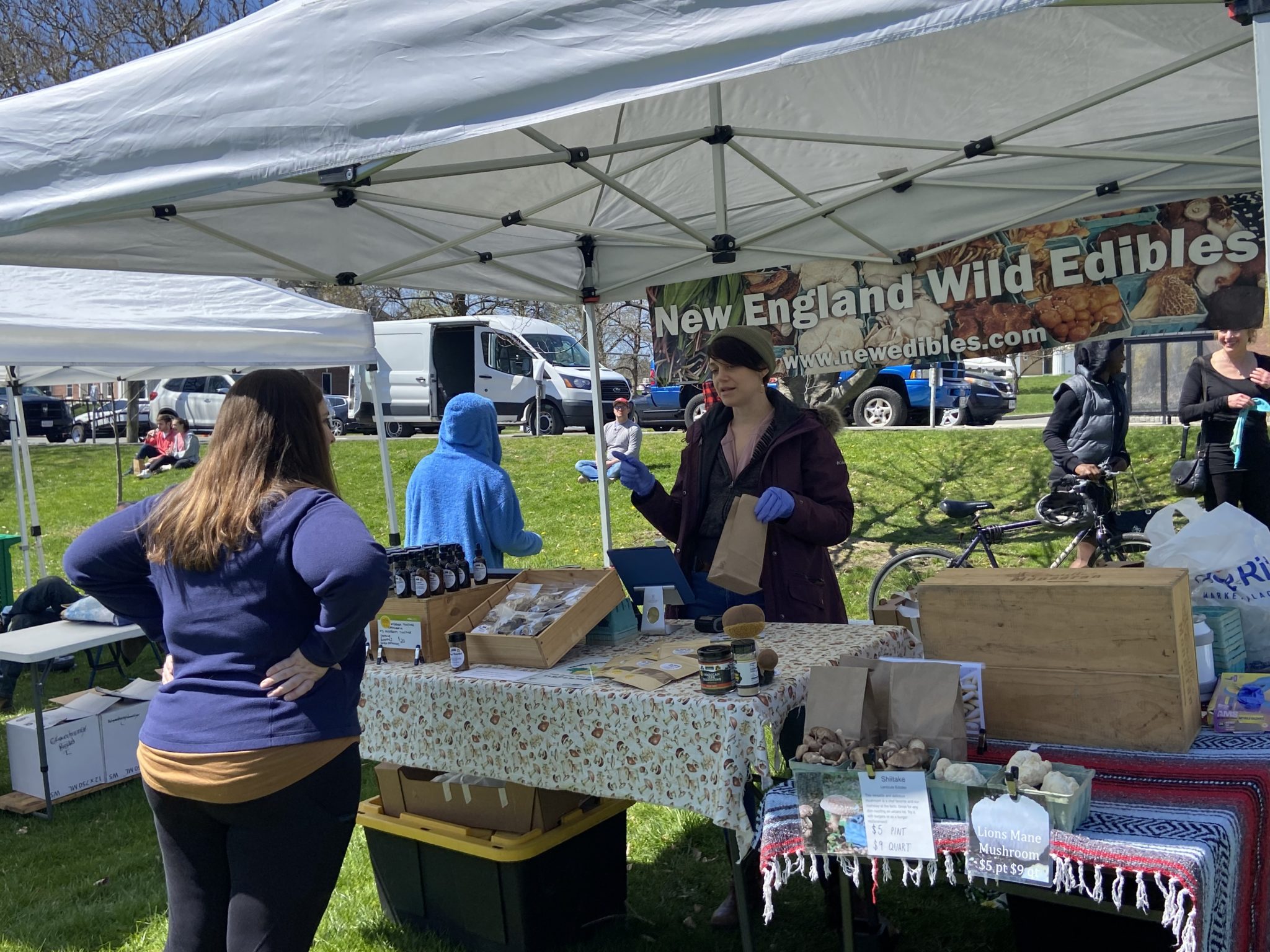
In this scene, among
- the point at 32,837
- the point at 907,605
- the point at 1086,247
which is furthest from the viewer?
the point at 32,837

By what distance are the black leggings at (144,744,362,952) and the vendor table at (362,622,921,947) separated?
21.6 inches

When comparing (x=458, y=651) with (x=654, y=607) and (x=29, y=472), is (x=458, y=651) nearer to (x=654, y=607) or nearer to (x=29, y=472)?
(x=654, y=607)

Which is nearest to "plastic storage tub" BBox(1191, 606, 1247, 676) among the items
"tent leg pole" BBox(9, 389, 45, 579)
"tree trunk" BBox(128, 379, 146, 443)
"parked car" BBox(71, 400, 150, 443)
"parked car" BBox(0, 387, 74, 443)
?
"tent leg pole" BBox(9, 389, 45, 579)

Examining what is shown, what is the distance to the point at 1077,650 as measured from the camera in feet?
6.95

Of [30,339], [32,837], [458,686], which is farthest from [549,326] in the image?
[458,686]

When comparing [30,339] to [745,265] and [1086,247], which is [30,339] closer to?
[745,265]

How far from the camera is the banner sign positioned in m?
3.64

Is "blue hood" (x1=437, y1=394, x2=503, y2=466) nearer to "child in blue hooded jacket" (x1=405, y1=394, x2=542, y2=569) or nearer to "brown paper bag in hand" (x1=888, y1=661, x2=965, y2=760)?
"child in blue hooded jacket" (x1=405, y1=394, x2=542, y2=569)

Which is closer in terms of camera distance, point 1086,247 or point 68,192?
point 68,192

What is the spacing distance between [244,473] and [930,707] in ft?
4.55

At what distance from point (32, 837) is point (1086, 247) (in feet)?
15.8

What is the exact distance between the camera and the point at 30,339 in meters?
4.93

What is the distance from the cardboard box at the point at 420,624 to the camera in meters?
2.76

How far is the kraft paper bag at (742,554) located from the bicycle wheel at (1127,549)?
12.0 feet
